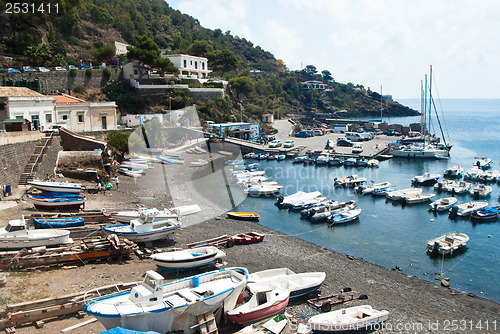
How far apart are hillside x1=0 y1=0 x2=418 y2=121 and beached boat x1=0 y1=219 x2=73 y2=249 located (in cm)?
3767

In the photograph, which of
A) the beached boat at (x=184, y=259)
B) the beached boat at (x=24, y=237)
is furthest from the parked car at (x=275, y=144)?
the beached boat at (x=24, y=237)

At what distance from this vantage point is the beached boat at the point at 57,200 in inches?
864

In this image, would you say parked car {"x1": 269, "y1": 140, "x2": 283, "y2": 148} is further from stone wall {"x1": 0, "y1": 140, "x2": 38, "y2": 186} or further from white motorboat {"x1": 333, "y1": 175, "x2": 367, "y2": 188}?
stone wall {"x1": 0, "y1": 140, "x2": 38, "y2": 186}

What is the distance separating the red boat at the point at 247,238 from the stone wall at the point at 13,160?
13.9m

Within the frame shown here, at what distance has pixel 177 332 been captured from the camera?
11.8 metres

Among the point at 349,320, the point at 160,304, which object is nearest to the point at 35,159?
the point at 160,304

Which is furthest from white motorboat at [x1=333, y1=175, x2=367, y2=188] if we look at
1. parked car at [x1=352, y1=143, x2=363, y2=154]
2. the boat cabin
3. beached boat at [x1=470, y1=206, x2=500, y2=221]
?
the boat cabin

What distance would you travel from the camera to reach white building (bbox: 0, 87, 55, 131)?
29.2 m

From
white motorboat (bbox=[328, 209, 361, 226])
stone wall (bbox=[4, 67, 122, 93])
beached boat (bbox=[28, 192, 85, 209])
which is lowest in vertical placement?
white motorboat (bbox=[328, 209, 361, 226])

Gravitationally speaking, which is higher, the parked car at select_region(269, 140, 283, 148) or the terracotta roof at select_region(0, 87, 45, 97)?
the terracotta roof at select_region(0, 87, 45, 97)

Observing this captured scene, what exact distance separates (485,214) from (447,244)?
802 centimetres

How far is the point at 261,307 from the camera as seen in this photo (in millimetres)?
13258

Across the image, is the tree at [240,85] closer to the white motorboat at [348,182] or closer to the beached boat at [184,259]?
the white motorboat at [348,182]

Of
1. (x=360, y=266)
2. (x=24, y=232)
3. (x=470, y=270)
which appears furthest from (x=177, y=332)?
(x=470, y=270)
